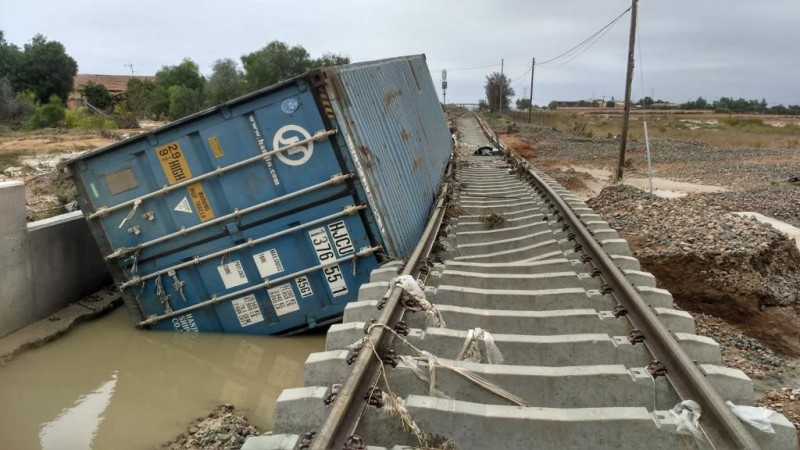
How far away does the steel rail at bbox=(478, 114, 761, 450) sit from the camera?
98.9 inches

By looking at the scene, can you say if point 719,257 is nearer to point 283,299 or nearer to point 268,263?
point 283,299

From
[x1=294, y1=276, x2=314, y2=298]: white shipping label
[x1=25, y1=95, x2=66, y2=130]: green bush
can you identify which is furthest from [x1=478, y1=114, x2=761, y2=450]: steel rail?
[x1=25, y1=95, x2=66, y2=130]: green bush

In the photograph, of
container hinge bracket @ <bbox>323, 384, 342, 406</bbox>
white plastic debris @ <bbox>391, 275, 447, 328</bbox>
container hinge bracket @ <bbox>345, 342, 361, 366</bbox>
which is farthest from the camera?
white plastic debris @ <bbox>391, 275, 447, 328</bbox>

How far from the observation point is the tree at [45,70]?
58106 mm

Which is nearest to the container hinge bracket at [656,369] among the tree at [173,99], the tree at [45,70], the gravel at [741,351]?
the gravel at [741,351]

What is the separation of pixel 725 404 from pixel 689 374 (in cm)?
26

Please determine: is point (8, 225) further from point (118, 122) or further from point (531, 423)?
point (118, 122)

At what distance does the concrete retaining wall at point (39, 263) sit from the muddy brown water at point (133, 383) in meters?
0.55

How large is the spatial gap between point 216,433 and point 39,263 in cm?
412

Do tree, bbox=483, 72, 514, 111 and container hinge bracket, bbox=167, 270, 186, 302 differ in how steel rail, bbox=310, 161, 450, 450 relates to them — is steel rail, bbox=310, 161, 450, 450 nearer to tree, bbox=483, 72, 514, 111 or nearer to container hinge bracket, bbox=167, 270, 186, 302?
container hinge bracket, bbox=167, 270, 186, 302

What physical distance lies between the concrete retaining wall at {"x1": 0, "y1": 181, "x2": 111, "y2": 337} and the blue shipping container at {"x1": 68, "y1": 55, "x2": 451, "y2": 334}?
1.06 metres

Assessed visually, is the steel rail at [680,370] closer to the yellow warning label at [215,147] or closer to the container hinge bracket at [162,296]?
the yellow warning label at [215,147]

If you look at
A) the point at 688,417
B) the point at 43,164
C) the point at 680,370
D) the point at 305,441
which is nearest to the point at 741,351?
the point at 680,370

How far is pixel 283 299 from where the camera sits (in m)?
6.17
